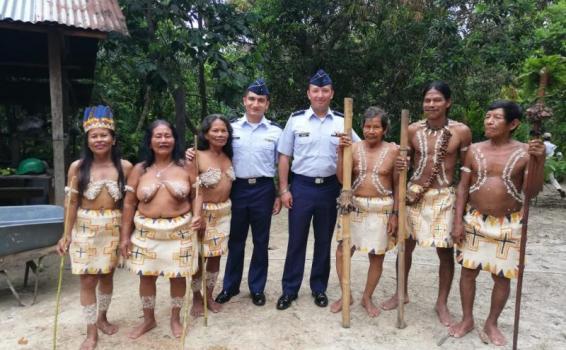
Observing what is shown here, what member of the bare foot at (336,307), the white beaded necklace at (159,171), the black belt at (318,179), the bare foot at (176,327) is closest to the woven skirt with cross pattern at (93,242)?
the white beaded necklace at (159,171)

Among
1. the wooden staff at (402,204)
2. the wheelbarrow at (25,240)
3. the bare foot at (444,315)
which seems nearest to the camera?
the wooden staff at (402,204)

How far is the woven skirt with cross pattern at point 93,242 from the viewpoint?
10.4ft

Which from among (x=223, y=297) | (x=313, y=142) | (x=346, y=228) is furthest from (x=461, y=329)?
(x=223, y=297)

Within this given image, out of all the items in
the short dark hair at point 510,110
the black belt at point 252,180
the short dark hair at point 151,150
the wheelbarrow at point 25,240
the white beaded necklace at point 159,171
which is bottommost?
the wheelbarrow at point 25,240

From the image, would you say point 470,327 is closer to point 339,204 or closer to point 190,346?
point 339,204

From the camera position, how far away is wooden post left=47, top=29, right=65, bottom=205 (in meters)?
4.88

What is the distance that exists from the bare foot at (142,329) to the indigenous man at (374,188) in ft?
5.88

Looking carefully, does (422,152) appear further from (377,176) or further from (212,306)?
(212,306)

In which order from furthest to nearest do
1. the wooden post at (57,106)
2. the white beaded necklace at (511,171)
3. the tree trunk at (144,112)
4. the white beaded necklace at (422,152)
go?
the tree trunk at (144,112)
the wooden post at (57,106)
the white beaded necklace at (422,152)
the white beaded necklace at (511,171)

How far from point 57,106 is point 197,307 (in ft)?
9.55

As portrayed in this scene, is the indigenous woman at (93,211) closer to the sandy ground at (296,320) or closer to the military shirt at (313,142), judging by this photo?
the sandy ground at (296,320)

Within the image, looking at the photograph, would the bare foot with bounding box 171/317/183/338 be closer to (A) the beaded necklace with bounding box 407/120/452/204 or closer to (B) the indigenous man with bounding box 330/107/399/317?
(B) the indigenous man with bounding box 330/107/399/317

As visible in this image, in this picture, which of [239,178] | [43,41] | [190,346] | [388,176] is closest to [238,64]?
[43,41]

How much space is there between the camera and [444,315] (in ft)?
12.1
